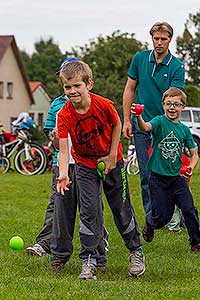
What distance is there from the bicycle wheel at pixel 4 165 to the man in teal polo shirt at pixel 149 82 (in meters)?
12.6

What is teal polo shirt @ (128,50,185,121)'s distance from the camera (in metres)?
8.40

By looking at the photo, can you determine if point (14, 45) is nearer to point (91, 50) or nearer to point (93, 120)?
point (91, 50)

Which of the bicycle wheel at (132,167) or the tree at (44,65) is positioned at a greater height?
the tree at (44,65)

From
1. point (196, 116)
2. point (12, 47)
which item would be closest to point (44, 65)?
point (12, 47)

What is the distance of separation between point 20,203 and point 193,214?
6005mm

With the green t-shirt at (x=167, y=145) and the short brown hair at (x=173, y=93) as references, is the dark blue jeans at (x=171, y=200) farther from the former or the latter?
the short brown hair at (x=173, y=93)

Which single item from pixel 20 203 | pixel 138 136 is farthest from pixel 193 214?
pixel 20 203

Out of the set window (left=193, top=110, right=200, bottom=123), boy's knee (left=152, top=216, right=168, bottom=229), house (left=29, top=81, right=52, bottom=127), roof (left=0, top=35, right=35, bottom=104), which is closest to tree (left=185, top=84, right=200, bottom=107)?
window (left=193, top=110, right=200, bottom=123)

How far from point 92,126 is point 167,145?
158 centimetres

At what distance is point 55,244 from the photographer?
6980mm

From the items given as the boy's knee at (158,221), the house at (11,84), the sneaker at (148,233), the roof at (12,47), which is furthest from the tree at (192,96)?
the boy's knee at (158,221)

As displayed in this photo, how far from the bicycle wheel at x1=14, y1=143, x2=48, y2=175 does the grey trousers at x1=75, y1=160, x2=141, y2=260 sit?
535 inches

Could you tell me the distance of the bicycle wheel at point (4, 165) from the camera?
20984mm

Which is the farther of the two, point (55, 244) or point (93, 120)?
point (55, 244)
